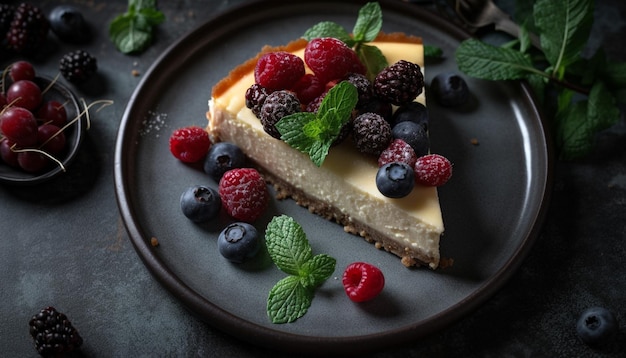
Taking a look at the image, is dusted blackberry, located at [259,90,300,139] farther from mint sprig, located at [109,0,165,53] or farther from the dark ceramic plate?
mint sprig, located at [109,0,165,53]

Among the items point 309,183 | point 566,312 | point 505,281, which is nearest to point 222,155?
point 309,183

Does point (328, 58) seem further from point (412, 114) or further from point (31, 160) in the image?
point (31, 160)

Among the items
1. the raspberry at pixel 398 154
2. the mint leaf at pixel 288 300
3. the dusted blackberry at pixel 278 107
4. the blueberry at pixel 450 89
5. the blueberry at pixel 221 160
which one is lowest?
the mint leaf at pixel 288 300

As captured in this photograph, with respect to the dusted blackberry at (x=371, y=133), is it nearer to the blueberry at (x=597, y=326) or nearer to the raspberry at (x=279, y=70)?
the raspberry at (x=279, y=70)

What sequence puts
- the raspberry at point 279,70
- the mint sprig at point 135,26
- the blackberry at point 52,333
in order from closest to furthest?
the blackberry at point 52,333, the raspberry at point 279,70, the mint sprig at point 135,26

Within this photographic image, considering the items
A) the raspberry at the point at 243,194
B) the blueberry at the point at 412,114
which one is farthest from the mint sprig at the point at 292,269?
the blueberry at the point at 412,114
